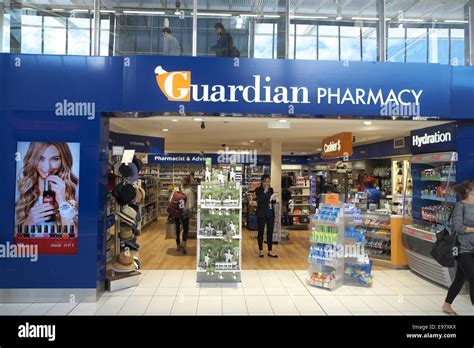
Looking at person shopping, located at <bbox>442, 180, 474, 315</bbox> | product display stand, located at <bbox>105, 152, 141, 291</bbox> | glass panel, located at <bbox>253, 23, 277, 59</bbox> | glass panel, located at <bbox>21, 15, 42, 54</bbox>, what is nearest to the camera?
person shopping, located at <bbox>442, 180, 474, 315</bbox>

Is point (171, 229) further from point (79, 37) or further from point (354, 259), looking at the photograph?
point (79, 37)

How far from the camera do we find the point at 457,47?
5324 millimetres

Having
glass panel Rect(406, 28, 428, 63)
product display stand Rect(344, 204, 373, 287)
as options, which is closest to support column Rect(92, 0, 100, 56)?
A: product display stand Rect(344, 204, 373, 287)

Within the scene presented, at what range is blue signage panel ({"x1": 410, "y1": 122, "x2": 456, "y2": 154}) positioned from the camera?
17.1 ft

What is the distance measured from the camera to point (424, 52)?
17.6 feet

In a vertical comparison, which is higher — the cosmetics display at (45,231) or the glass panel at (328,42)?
the glass panel at (328,42)

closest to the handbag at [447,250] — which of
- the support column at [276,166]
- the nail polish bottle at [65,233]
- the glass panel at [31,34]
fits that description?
the nail polish bottle at [65,233]

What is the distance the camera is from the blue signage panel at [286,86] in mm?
4645

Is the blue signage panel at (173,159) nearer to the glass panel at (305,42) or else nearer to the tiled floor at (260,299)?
the tiled floor at (260,299)

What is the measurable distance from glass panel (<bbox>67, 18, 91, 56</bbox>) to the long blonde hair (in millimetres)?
1435

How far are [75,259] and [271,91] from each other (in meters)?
3.47

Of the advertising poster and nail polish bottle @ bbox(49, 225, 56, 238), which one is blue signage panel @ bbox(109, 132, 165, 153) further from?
nail polish bottle @ bbox(49, 225, 56, 238)

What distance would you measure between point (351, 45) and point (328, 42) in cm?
35

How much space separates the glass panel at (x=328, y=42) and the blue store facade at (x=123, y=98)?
0.50 meters
